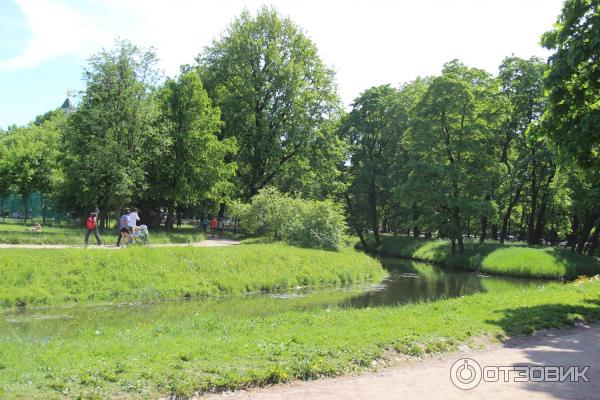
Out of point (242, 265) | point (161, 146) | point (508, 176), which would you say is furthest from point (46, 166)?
point (508, 176)

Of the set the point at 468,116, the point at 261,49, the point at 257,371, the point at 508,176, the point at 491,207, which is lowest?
the point at 257,371

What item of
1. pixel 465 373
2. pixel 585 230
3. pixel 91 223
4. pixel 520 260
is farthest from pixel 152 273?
pixel 585 230

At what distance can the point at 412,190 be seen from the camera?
4578cm

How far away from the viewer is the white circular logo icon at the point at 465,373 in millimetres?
8336

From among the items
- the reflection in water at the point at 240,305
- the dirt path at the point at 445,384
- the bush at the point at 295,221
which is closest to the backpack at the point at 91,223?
the reflection in water at the point at 240,305

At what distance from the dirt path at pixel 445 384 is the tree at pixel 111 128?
26892 mm

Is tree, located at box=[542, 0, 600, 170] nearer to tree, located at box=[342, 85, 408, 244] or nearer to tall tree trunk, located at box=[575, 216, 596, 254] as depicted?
tall tree trunk, located at box=[575, 216, 596, 254]

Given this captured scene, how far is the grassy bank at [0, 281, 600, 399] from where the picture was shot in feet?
25.1

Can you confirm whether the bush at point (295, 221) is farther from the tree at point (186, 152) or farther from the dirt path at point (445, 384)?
the dirt path at point (445, 384)

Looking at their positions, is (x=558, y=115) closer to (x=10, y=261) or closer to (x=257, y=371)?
(x=257, y=371)

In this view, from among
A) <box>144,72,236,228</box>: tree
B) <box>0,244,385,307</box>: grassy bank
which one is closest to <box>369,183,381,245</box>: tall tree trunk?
<box>144,72,236,228</box>: tree

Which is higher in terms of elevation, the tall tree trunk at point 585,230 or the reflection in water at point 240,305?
the tall tree trunk at point 585,230

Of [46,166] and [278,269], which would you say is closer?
[278,269]

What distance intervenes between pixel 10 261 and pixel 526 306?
18.3m
